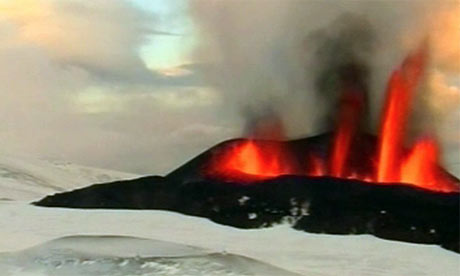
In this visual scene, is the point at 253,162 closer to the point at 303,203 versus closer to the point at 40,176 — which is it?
the point at 303,203

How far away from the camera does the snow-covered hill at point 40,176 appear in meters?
2.19

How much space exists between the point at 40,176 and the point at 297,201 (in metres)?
0.65

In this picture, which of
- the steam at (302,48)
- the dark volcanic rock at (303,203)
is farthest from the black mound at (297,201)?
the steam at (302,48)

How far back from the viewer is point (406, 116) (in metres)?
2.17

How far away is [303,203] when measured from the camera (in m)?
2.19

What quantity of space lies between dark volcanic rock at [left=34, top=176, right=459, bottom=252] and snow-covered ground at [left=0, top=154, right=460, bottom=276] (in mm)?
23

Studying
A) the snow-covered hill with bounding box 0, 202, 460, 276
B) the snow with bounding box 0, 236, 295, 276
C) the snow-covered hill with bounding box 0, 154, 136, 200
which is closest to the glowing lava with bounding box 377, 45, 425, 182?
the snow-covered hill with bounding box 0, 202, 460, 276

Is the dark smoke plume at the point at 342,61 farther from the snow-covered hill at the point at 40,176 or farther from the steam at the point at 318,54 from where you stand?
the snow-covered hill at the point at 40,176

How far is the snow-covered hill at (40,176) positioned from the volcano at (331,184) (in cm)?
2

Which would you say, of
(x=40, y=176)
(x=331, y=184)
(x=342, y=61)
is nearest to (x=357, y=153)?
(x=331, y=184)

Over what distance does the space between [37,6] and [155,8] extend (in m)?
0.30

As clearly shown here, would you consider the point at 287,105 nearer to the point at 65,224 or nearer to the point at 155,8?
the point at 155,8

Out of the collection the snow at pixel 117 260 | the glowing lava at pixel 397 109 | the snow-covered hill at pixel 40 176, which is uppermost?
the glowing lava at pixel 397 109

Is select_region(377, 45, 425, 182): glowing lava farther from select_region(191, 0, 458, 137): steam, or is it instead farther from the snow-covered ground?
the snow-covered ground
